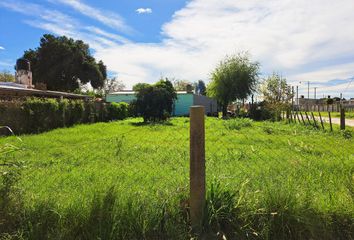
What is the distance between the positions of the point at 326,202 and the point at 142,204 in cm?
219

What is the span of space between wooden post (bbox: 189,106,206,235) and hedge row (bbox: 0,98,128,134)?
1464 centimetres

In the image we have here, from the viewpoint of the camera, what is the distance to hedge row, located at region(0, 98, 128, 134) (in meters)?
17.4

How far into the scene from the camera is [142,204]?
3979 millimetres

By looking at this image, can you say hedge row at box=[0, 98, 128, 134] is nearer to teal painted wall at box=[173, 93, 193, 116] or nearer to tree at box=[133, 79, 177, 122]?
tree at box=[133, 79, 177, 122]

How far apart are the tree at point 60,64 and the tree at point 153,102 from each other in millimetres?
23607

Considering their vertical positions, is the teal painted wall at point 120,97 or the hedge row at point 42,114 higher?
the teal painted wall at point 120,97

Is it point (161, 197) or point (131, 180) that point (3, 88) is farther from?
point (161, 197)

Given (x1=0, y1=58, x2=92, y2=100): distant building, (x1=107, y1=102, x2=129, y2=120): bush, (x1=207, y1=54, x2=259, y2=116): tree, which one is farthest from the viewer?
(x1=207, y1=54, x2=259, y2=116): tree

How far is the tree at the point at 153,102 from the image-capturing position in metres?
29.5

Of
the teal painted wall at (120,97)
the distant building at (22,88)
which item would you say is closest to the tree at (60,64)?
the teal painted wall at (120,97)

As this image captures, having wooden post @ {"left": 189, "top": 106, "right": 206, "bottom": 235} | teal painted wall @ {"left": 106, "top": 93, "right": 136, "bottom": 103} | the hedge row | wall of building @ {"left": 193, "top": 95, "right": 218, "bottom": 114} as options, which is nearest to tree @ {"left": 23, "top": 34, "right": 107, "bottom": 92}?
teal painted wall @ {"left": 106, "top": 93, "right": 136, "bottom": 103}

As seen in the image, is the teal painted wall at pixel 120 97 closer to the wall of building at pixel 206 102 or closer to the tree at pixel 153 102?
the wall of building at pixel 206 102

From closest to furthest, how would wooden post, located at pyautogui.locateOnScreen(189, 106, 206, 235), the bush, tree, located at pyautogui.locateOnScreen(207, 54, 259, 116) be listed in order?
wooden post, located at pyautogui.locateOnScreen(189, 106, 206, 235) → the bush → tree, located at pyautogui.locateOnScreen(207, 54, 259, 116)

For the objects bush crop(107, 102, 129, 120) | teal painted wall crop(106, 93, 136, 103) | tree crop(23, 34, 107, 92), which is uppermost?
tree crop(23, 34, 107, 92)
